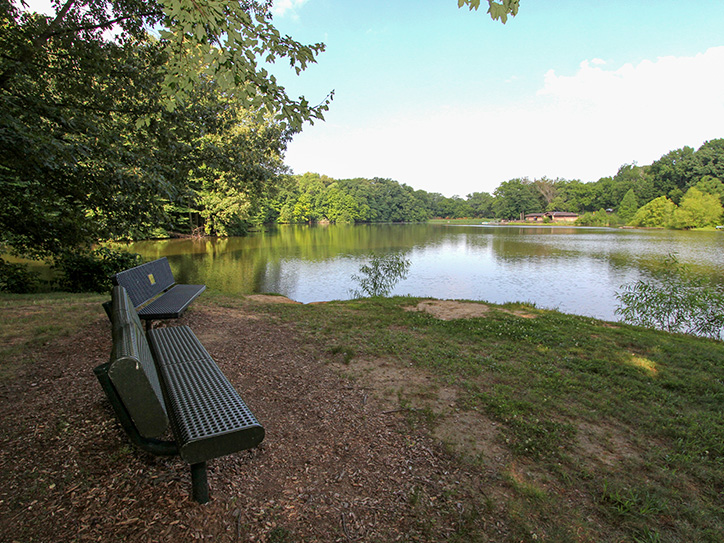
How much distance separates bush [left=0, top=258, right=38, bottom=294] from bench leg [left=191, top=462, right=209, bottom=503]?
926 centimetres

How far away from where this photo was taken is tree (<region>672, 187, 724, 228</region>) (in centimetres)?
5469

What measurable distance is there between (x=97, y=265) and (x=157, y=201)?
4.21 m

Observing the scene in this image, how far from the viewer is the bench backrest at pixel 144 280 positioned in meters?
4.27

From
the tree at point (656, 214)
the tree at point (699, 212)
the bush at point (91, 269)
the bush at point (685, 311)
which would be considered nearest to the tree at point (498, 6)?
the bush at point (685, 311)

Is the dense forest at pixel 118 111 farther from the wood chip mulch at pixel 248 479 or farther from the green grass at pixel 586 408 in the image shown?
the green grass at pixel 586 408

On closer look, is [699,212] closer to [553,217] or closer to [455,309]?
[553,217]

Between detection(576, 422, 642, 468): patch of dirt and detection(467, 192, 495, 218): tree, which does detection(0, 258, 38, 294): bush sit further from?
detection(467, 192, 495, 218): tree

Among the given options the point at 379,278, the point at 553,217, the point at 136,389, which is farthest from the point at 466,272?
the point at 553,217

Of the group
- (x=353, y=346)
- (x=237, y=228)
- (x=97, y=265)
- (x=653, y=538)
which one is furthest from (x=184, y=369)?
(x=237, y=228)

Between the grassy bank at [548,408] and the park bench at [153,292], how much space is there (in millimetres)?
989

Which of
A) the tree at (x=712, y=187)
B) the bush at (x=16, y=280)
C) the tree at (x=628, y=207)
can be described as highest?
the tree at (x=712, y=187)

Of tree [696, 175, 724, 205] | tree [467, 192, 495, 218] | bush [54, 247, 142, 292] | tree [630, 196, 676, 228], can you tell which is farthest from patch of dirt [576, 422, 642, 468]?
tree [467, 192, 495, 218]

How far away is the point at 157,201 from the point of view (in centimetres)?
621

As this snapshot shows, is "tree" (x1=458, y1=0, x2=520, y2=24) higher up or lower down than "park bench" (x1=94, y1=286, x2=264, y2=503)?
higher up
